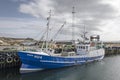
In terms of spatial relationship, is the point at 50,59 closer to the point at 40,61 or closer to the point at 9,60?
the point at 40,61

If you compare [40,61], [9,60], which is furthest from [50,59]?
[9,60]

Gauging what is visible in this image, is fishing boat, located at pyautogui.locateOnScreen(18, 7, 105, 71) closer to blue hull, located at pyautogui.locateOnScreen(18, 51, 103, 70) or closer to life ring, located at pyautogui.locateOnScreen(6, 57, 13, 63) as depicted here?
blue hull, located at pyautogui.locateOnScreen(18, 51, 103, 70)

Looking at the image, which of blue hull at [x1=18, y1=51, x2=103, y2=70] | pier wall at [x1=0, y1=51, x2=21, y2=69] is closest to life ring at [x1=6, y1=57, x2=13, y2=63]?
pier wall at [x1=0, y1=51, x2=21, y2=69]

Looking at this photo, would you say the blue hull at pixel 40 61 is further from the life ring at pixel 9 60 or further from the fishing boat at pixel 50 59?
the life ring at pixel 9 60

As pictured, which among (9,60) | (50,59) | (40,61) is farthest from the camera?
(9,60)

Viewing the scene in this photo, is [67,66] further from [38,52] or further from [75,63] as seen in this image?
[38,52]

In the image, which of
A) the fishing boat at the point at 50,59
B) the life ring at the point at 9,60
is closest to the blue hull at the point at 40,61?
the fishing boat at the point at 50,59

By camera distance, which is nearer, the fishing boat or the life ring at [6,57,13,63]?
the fishing boat

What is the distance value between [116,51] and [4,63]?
51589 mm

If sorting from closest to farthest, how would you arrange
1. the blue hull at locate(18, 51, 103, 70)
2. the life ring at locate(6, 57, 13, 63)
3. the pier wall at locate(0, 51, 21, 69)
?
the blue hull at locate(18, 51, 103, 70) < the pier wall at locate(0, 51, 21, 69) < the life ring at locate(6, 57, 13, 63)

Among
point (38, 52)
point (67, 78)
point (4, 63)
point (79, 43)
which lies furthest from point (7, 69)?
point (79, 43)

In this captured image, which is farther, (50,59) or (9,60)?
(9,60)

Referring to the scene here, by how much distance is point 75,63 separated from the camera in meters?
37.3

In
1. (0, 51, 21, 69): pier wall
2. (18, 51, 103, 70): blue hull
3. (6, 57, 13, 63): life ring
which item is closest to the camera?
(18, 51, 103, 70): blue hull
